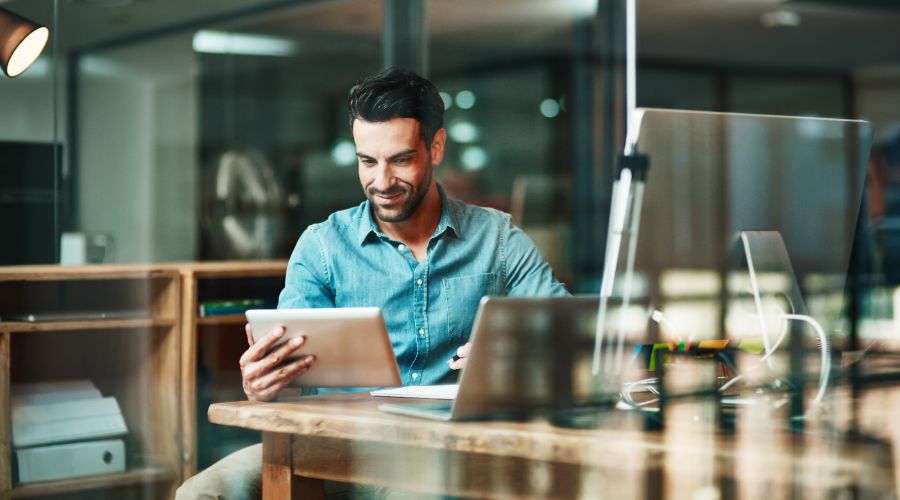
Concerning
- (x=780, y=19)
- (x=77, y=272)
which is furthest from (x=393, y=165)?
(x=780, y=19)

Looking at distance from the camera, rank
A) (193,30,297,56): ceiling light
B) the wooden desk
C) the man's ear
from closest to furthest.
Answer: the wooden desk, the man's ear, (193,30,297,56): ceiling light

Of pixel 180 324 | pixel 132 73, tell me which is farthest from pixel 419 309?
pixel 132 73

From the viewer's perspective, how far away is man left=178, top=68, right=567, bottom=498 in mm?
2184

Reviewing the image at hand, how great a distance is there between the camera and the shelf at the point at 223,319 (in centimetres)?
332

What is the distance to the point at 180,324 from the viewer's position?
10.9ft

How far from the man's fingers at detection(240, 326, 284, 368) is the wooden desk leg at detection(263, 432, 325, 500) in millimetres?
127

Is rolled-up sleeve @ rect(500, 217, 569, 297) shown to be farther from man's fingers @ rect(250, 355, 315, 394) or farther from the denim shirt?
man's fingers @ rect(250, 355, 315, 394)

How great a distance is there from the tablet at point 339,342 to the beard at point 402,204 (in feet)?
1.77

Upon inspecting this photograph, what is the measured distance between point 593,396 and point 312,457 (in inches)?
17.7

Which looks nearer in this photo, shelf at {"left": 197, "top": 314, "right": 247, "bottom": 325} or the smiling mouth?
the smiling mouth

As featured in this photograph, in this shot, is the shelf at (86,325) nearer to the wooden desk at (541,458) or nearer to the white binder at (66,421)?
the white binder at (66,421)

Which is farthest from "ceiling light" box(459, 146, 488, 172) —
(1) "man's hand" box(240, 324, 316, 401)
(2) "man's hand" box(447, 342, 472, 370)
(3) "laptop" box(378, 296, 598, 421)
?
(3) "laptop" box(378, 296, 598, 421)

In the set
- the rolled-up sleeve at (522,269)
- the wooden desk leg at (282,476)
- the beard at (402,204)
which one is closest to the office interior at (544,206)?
the wooden desk leg at (282,476)

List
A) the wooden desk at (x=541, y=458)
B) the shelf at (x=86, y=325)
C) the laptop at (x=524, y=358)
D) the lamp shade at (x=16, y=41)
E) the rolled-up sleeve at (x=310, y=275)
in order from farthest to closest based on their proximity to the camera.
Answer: the shelf at (x=86, y=325) < the lamp shade at (x=16, y=41) < the rolled-up sleeve at (x=310, y=275) < the laptop at (x=524, y=358) < the wooden desk at (x=541, y=458)
